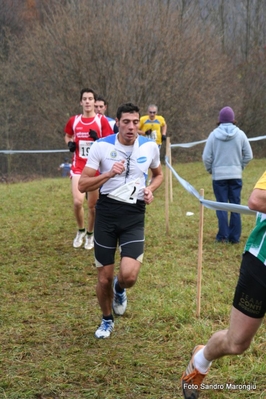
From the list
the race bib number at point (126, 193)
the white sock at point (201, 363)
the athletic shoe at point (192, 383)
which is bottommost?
the athletic shoe at point (192, 383)

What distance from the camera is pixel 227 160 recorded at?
26.9 ft

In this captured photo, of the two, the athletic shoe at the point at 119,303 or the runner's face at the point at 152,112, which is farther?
the runner's face at the point at 152,112

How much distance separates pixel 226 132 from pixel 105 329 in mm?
4427

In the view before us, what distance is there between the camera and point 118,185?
478cm

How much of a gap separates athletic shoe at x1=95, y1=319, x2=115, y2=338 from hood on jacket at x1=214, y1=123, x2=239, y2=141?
4.26 m

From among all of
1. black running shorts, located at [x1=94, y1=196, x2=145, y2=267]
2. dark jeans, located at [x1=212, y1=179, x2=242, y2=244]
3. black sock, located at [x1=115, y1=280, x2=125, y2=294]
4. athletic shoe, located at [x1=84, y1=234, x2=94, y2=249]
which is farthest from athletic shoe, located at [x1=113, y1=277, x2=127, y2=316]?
dark jeans, located at [x1=212, y1=179, x2=242, y2=244]

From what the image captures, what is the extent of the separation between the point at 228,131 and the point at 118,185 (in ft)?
12.7

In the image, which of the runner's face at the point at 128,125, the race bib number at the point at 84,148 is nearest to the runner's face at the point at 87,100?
the race bib number at the point at 84,148

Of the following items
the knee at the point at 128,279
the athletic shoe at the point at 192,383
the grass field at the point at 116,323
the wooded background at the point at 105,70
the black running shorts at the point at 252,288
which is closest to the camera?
the black running shorts at the point at 252,288

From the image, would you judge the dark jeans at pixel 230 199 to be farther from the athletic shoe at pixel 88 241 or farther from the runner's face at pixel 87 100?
the runner's face at pixel 87 100

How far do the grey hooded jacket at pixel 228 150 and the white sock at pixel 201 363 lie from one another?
16.8 ft

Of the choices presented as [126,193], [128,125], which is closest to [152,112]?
[128,125]

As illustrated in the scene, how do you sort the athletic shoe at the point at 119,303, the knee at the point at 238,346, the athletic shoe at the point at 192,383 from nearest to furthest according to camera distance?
1. the knee at the point at 238,346
2. the athletic shoe at the point at 192,383
3. the athletic shoe at the point at 119,303

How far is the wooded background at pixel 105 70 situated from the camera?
2389 cm
